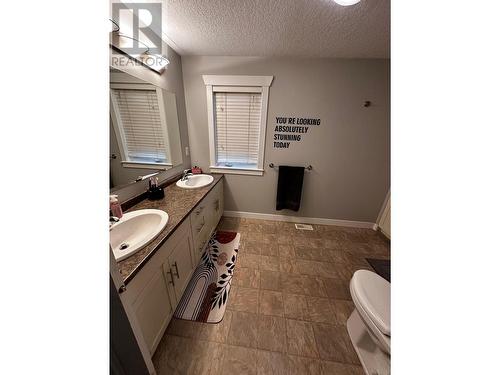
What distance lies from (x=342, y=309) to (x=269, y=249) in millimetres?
860

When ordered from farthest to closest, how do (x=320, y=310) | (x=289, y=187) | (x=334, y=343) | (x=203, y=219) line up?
(x=289, y=187)
(x=203, y=219)
(x=320, y=310)
(x=334, y=343)

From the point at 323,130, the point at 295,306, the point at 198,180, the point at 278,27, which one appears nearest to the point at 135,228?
the point at 198,180

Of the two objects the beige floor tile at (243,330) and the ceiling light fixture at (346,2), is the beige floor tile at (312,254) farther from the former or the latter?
the ceiling light fixture at (346,2)

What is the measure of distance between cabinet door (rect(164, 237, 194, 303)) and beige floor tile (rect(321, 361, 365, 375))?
41.7 inches

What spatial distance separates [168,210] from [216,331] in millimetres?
944

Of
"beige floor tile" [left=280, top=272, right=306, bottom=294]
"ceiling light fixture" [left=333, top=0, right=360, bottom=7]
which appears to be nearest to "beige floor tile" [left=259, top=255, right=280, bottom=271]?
"beige floor tile" [left=280, top=272, right=306, bottom=294]

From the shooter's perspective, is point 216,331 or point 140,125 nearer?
point 216,331

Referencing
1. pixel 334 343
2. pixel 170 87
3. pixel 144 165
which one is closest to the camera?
pixel 334 343

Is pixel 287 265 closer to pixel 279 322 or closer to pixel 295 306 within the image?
pixel 295 306

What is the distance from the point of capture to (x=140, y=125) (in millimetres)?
1463

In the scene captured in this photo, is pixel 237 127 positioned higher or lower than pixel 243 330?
higher

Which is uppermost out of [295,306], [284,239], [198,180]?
[198,180]
